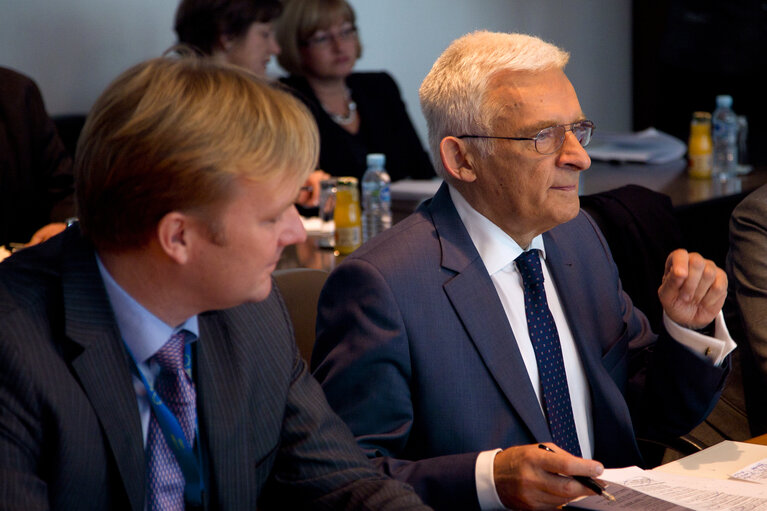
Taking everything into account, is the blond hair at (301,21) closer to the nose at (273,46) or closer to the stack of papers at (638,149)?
the nose at (273,46)

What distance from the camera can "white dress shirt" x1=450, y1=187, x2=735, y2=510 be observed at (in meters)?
1.67

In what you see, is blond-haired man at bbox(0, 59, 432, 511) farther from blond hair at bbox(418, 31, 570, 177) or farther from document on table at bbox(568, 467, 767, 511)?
blond hair at bbox(418, 31, 570, 177)

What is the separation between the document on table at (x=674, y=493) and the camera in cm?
127

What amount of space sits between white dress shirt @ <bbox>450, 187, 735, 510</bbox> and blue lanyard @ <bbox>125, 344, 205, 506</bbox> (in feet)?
2.11

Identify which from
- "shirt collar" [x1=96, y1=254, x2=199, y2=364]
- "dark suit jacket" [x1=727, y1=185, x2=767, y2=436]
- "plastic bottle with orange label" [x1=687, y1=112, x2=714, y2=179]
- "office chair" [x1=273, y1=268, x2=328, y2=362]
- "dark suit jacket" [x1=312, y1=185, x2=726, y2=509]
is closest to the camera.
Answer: "shirt collar" [x1=96, y1=254, x2=199, y2=364]

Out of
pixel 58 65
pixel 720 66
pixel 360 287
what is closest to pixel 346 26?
pixel 58 65

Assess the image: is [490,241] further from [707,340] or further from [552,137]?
[707,340]

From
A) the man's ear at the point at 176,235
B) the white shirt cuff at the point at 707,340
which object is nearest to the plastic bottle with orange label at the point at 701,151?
the white shirt cuff at the point at 707,340

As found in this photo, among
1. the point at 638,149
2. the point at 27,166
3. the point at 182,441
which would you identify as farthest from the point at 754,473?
the point at 638,149

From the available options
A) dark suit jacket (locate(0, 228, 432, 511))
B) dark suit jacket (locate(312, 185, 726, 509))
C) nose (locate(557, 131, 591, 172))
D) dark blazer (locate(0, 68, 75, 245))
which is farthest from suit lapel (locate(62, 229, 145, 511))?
dark blazer (locate(0, 68, 75, 245))

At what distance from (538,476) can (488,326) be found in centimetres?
33

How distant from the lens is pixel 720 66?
5.68m

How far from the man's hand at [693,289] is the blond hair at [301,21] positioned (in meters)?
2.98

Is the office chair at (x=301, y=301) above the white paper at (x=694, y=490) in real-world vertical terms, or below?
Answer: above
